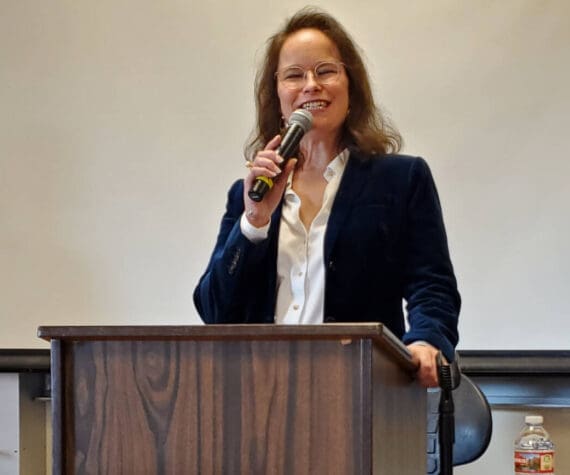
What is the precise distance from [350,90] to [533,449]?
1248 mm

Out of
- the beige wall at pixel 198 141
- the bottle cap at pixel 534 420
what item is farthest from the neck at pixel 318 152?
the bottle cap at pixel 534 420

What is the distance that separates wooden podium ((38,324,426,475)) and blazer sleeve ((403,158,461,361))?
0.37 metres

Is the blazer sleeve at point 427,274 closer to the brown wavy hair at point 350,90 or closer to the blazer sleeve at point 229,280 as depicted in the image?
the brown wavy hair at point 350,90

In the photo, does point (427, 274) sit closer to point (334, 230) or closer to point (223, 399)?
point (334, 230)

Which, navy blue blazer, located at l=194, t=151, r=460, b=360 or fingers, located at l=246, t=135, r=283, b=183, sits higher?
fingers, located at l=246, t=135, r=283, b=183

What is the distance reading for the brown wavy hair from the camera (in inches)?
69.7

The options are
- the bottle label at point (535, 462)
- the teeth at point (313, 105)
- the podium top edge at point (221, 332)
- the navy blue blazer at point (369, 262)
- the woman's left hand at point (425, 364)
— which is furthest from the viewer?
the bottle label at point (535, 462)

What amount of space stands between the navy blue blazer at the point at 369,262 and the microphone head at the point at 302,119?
0.57 feet

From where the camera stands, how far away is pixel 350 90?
1.81 m

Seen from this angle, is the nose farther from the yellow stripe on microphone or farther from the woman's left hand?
the woman's left hand

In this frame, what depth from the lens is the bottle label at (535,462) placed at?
2.47 meters

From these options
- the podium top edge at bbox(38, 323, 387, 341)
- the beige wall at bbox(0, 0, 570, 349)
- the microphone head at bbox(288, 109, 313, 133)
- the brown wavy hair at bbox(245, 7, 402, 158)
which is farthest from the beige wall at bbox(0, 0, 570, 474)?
the podium top edge at bbox(38, 323, 387, 341)

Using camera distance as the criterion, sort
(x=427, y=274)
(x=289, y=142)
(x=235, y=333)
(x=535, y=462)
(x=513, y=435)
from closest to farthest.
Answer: (x=235, y=333), (x=289, y=142), (x=427, y=274), (x=535, y=462), (x=513, y=435)

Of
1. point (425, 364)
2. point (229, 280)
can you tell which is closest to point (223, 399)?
point (425, 364)
